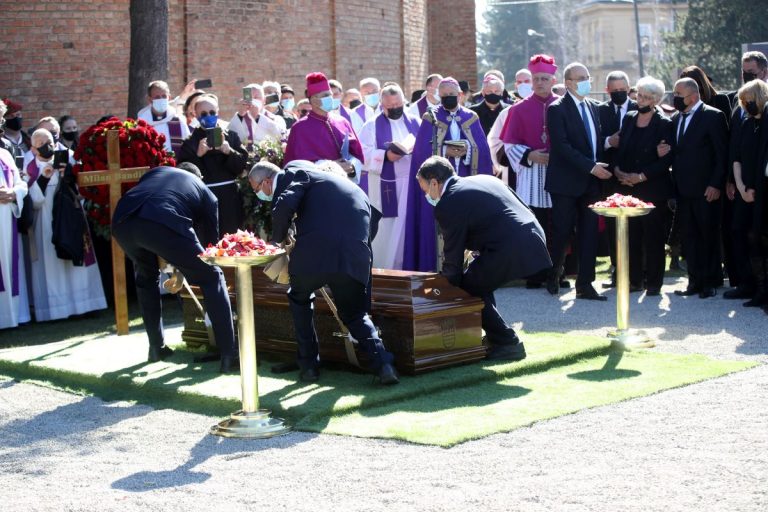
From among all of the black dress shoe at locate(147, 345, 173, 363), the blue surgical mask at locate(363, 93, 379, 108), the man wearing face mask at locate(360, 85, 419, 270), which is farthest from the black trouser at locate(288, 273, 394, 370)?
the blue surgical mask at locate(363, 93, 379, 108)

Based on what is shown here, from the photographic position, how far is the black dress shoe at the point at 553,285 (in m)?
13.1

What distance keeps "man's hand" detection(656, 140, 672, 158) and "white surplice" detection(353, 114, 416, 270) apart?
2636mm

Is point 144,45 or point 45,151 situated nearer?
point 45,151

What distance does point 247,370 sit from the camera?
26.0 ft

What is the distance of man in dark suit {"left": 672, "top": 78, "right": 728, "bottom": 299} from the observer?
12.4 m

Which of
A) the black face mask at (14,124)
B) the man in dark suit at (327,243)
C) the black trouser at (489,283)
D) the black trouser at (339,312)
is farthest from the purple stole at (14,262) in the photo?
the black trouser at (489,283)

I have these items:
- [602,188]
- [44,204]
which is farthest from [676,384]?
[44,204]

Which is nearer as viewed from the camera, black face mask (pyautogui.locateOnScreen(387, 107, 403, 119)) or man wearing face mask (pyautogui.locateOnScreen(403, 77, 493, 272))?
man wearing face mask (pyautogui.locateOnScreen(403, 77, 493, 272))

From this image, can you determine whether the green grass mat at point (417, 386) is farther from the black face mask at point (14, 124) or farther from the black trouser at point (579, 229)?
the black face mask at point (14, 124)

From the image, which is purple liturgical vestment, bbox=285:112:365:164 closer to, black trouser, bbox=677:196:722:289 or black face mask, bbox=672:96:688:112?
black face mask, bbox=672:96:688:112

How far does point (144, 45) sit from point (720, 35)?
3393cm

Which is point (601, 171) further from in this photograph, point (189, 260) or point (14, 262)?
point (14, 262)

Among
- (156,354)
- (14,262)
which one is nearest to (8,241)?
(14,262)

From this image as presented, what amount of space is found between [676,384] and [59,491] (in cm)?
424
